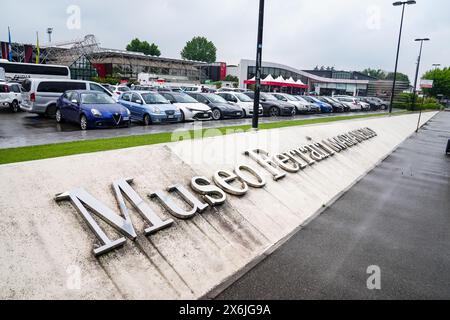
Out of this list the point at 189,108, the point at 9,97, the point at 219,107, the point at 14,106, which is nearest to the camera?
the point at 189,108

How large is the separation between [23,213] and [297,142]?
331 inches

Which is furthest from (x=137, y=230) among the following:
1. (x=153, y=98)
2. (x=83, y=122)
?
(x=153, y=98)

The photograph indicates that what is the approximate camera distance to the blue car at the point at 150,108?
575 inches

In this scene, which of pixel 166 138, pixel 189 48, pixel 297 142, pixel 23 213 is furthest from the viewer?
pixel 189 48

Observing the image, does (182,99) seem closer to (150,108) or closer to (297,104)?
(150,108)

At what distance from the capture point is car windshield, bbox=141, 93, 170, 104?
607 inches

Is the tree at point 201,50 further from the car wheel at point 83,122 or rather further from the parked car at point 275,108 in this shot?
the car wheel at point 83,122

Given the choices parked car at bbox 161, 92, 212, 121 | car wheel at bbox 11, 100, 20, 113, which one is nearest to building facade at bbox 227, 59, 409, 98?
parked car at bbox 161, 92, 212, 121

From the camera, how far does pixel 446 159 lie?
551 inches

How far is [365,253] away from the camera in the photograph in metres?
5.38

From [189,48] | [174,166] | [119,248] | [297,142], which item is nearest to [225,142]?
[174,166]

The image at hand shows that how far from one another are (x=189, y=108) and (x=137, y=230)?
1209 centimetres

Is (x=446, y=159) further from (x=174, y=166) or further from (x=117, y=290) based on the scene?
(x=117, y=290)

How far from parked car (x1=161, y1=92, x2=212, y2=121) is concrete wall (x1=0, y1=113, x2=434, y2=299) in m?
8.42
